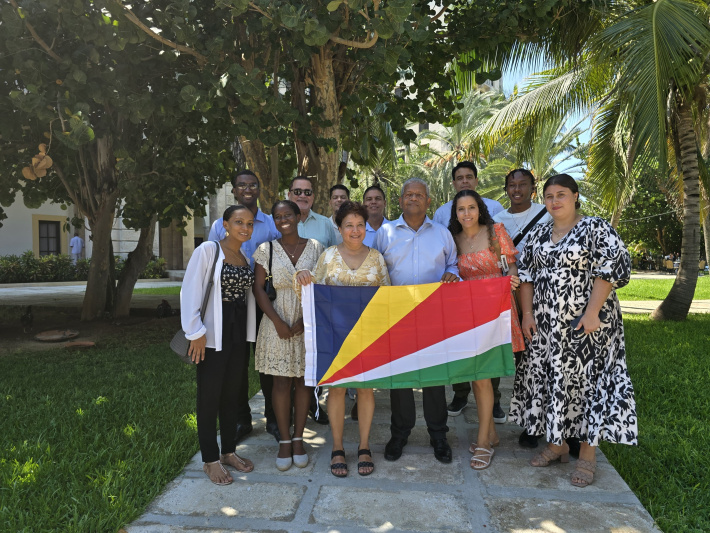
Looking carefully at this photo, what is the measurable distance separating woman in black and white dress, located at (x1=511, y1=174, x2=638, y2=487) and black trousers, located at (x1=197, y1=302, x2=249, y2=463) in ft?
7.08

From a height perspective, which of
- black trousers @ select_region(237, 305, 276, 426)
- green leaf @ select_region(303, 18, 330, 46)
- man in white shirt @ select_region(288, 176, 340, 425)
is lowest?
black trousers @ select_region(237, 305, 276, 426)

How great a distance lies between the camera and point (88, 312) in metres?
11.0

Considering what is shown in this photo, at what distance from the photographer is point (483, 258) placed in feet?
13.3

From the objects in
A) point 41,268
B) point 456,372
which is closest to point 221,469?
point 456,372

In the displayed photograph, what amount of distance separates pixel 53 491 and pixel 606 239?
13.2ft

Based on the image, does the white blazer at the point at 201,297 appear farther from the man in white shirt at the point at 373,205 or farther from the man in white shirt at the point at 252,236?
the man in white shirt at the point at 373,205

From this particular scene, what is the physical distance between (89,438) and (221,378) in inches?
62.9

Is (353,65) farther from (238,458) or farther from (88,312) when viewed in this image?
(88,312)

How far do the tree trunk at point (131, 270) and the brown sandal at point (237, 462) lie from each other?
26.7ft

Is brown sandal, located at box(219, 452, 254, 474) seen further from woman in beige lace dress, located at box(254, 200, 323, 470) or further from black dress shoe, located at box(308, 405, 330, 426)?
black dress shoe, located at box(308, 405, 330, 426)

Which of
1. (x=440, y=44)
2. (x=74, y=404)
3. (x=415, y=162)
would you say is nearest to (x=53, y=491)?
(x=74, y=404)

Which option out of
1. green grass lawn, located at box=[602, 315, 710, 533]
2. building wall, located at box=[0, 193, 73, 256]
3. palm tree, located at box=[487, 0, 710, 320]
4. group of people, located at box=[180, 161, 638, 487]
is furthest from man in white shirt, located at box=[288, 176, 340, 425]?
building wall, located at box=[0, 193, 73, 256]

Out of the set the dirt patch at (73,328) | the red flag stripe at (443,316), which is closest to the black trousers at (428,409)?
the red flag stripe at (443,316)

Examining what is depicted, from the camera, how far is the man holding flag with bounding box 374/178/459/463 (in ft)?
13.2
